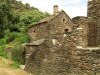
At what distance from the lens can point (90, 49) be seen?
35.4ft

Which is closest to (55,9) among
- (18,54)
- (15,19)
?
(18,54)

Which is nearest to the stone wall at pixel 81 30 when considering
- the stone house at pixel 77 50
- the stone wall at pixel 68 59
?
the stone house at pixel 77 50

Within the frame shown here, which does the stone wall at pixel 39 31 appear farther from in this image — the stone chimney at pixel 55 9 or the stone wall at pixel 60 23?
the stone chimney at pixel 55 9

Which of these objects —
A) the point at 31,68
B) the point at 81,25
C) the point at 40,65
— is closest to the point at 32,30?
the point at 31,68

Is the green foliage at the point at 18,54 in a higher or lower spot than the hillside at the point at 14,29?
lower

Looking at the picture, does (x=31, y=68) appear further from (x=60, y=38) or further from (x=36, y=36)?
(x=36, y=36)

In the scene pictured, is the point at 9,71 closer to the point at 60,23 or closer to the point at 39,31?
the point at 39,31

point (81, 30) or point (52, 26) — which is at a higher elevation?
point (52, 26)

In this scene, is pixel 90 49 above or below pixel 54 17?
below

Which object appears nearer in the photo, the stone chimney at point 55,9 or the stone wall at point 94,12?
the stone wall at point 94,12

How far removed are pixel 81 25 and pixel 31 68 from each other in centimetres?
1077

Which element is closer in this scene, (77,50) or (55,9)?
(77,50)

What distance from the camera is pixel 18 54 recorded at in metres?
28.4

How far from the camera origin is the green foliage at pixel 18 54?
27938 mm
